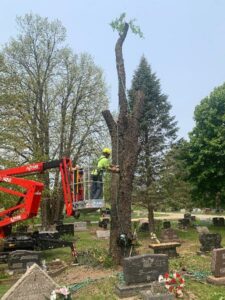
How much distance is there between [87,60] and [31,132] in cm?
896

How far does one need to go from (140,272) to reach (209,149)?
18915 mm

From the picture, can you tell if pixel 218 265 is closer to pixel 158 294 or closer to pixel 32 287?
pixel 158 294

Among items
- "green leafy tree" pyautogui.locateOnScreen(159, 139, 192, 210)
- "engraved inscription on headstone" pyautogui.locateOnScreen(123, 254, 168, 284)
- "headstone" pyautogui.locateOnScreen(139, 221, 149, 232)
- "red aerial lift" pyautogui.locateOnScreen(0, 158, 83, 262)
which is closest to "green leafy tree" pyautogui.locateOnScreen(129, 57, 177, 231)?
"green leafy tree" pyautogui.locateOnScreen(159, 139, 192, 210)

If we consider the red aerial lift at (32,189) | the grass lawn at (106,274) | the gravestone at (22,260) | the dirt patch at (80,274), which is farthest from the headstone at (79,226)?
the gravestone at (22,260)

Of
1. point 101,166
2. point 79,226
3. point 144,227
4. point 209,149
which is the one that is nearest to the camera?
point 101,166

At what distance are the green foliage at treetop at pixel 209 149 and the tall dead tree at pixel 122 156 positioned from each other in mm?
14179

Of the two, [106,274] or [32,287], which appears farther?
[106,274]

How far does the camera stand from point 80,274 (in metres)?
13.9

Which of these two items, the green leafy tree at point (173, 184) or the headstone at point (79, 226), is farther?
the headstone at point (79, 226)

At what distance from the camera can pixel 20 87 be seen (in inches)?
1296

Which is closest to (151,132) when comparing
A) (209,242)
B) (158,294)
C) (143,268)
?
(209,242)

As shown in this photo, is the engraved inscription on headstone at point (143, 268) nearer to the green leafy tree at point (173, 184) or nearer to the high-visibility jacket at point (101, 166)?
the high-visibility jacket at point (101, 166)

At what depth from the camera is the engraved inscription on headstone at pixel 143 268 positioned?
36.6 ft

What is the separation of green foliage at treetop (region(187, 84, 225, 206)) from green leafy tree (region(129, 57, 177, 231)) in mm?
3071
